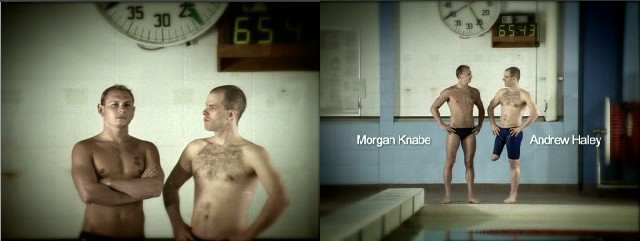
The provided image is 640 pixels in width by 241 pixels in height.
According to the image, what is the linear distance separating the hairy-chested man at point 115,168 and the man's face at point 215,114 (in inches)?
15.2

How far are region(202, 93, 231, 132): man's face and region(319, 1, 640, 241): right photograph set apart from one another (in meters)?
0.66

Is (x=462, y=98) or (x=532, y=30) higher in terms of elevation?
(x=532, y=30)

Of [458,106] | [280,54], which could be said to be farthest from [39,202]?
[458,106]

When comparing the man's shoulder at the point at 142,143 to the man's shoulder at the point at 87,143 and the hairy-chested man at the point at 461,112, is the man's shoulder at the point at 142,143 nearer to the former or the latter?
the man's shoulder at the point at 87,143

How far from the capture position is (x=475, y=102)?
17.4ft

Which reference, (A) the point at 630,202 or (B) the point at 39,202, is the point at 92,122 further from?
(A) the point at 630,202

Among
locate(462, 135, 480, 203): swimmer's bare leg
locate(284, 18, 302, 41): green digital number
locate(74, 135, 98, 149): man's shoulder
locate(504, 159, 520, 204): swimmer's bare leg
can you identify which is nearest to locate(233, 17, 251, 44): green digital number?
locate(284, 18, 302, 41): green digital number

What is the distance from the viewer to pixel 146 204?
5520 millimetres

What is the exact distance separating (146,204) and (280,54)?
1.30 metres

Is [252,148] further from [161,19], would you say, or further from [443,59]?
[443,59]

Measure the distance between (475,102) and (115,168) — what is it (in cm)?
231

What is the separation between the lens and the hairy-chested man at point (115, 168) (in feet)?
17.9

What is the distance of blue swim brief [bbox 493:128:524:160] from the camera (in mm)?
5301

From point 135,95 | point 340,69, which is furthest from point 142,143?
point 340,69
